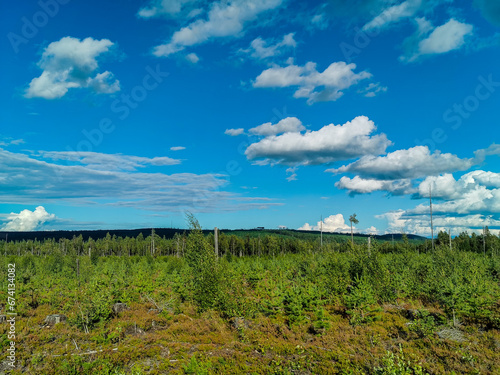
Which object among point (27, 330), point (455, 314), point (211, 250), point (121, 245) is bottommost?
point (121, 245)

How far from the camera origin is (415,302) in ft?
58.7

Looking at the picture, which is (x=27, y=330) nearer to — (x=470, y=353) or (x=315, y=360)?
(x=315, y=360)

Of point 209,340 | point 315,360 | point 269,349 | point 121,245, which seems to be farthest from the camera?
point 121,245

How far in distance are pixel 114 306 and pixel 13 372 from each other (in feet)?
26.2

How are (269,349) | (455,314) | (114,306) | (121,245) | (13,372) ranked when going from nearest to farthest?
1. (13,372)
2. (269,349)
3. (455,314)
4. (114,306)
5. (121,245)

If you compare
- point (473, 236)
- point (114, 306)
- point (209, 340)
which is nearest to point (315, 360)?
point (209, 340)

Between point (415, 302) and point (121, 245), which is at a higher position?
point (415, 302)

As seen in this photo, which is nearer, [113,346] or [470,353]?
[470,353]

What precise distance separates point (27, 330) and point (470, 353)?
19.3 metres

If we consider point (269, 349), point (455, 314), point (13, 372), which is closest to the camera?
point (13, 372)

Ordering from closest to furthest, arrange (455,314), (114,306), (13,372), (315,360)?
(13,372) → (315,360) → (455,314) → (114,306)

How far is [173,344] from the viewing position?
12.1 meters

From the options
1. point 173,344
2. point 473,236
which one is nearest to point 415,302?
point 173,344

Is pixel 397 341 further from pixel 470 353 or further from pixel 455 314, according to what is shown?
pixel 455 314
